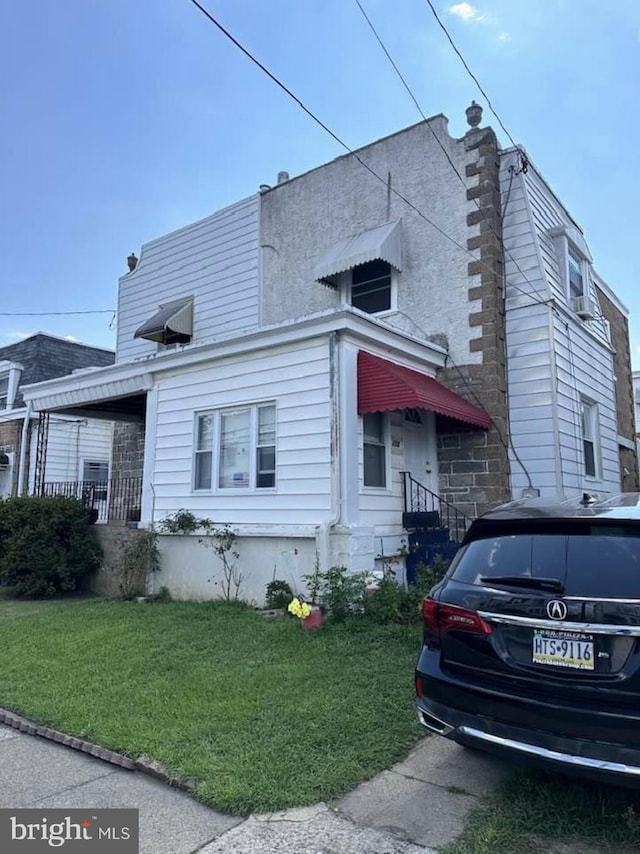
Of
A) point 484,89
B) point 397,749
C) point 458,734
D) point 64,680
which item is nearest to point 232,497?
point 64,680

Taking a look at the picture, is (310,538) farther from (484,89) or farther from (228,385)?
(484,89)

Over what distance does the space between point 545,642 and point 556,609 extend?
0.17 metres

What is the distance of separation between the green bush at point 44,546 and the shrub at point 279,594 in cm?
431

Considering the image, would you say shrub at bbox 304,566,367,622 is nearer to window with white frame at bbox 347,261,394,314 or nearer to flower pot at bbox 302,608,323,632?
flower pot at bbox 302,608,323,632

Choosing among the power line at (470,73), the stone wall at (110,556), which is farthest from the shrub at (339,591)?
the power line at (470,73)

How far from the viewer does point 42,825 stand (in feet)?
10.4

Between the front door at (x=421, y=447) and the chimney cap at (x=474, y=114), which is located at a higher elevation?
the chimney cap at (x=474, y=114)

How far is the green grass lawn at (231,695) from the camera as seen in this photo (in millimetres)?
3590

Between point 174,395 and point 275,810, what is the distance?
801 cm

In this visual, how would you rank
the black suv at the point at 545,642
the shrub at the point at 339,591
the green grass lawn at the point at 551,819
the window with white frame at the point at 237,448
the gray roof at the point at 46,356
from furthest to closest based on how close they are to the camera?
the gray roof at the point at 46,356 < the window with white frame at the point at 237,448 < the shrub at the point at 339,591 < the green grass lawn at the point at 551,819 < the black suv at the point at 545,642

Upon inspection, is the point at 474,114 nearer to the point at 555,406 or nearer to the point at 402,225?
the point at 402,225

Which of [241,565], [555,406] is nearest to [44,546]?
[241,565]

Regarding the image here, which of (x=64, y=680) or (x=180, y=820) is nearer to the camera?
(x=180, y=820)

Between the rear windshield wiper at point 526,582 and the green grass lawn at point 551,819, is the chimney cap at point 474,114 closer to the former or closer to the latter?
the rear windshield wiper at point 526,582
